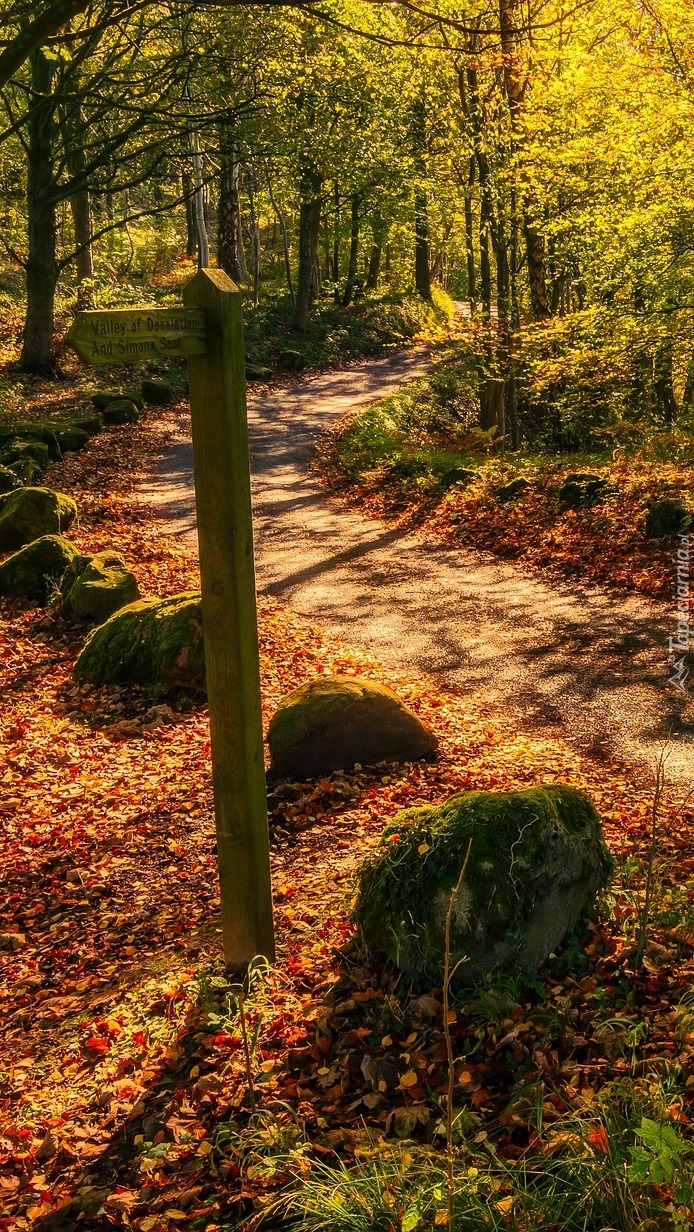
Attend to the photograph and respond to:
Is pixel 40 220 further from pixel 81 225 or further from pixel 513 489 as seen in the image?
pixel 513 489

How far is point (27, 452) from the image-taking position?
14805 mm

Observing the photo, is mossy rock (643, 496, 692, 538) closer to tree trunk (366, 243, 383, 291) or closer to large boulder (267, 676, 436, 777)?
large boulder (267, 676, 436, 777)

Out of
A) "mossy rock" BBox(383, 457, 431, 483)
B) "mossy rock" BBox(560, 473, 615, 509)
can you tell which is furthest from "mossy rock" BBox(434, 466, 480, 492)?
"mossy rock" BBox(560, 473, 615, 509)

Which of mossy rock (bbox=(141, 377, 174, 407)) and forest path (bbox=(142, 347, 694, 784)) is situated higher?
mossy rock (bbox=(141, 377, 174, 407))

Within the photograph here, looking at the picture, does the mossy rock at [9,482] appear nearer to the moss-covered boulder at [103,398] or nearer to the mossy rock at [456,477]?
the moss-covered boulder at [103,398]

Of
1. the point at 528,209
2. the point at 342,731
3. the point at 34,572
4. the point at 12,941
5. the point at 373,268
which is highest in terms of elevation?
the point at 373,268

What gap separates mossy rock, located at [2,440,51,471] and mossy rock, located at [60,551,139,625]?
17.0 ft

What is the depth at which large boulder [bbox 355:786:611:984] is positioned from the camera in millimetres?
3768

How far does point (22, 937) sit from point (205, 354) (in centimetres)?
357

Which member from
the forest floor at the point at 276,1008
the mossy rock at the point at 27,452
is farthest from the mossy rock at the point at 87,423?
the forest floor at the point at 276,1008

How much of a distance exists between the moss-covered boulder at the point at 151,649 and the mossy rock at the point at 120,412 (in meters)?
11.3

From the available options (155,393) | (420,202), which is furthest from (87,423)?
(420,202)

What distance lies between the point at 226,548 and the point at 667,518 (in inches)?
299

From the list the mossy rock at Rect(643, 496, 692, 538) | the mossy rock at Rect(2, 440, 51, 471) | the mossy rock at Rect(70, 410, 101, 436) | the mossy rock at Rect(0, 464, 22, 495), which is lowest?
the mossy rock at Rect(643, 496, 692, 538)
